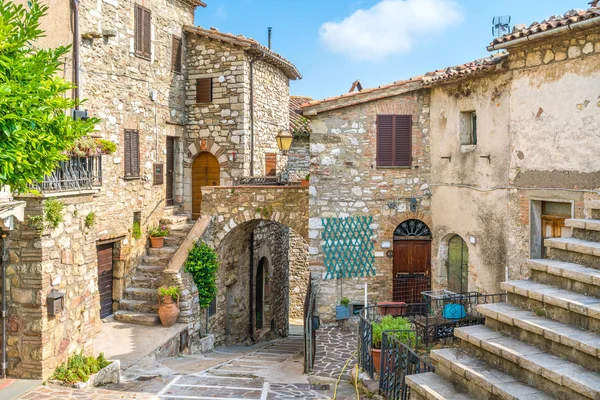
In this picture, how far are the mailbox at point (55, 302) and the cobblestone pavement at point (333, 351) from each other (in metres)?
4.72

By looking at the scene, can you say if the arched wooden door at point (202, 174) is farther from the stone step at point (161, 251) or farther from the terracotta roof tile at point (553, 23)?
the terracotta roof tile at point (553, 23)

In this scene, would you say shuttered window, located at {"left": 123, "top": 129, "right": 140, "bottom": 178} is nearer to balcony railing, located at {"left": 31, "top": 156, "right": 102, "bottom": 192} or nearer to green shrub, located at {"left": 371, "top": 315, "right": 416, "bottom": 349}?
balcony railing, located at {"left": 31, "top": 156, "right": 102, "bottom": 192}

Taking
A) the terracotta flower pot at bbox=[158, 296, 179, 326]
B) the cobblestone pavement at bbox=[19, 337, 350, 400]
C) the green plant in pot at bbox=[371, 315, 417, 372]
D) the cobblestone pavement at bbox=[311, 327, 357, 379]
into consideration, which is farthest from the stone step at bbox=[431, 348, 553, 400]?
the terracotta flower pot at bbox=[158, 296, 179, 326]

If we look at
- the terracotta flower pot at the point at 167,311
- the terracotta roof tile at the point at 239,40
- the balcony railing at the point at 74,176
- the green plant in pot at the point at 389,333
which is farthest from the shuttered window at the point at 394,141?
the balcony railing at the point at 74,176

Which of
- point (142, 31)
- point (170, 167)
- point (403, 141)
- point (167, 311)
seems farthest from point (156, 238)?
point (403, 141)

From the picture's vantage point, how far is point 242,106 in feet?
58.6

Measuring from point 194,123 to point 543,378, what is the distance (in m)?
15.0

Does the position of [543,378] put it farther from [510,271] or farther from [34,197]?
[34,197]

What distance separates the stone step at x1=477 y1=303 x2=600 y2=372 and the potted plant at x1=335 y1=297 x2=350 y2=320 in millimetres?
7173

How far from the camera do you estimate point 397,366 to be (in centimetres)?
722

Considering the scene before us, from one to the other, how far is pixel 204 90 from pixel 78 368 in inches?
445

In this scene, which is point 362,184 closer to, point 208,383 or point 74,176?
point 208,383

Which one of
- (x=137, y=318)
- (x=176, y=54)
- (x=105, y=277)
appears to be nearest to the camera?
(x=137, y=318)

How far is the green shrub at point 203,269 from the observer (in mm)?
14648
